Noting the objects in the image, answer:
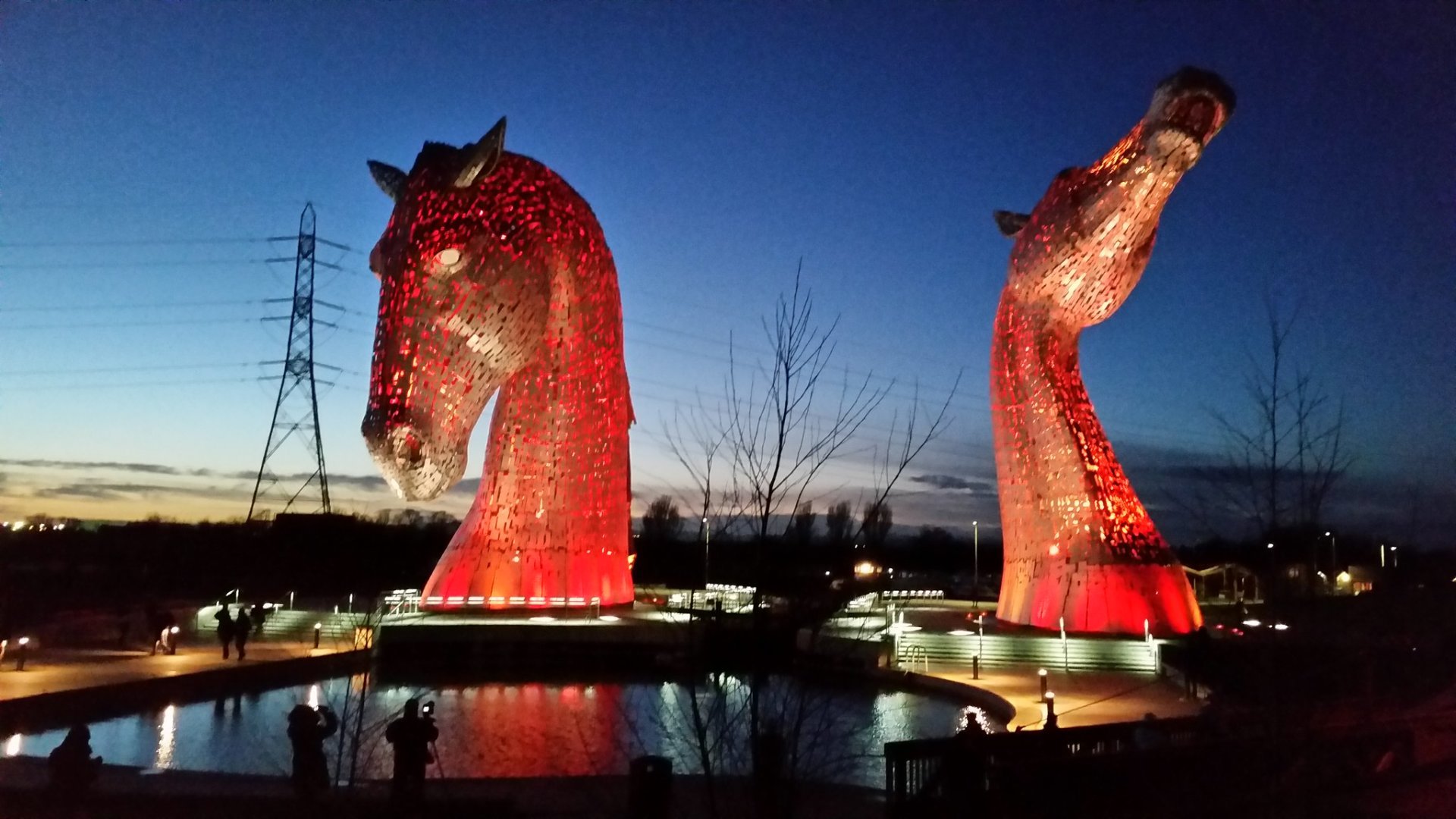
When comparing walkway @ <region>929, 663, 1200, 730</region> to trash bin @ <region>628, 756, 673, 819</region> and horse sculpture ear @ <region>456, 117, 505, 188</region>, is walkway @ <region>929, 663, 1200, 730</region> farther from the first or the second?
horse sculpture ear @ <region>456, 117, 505, 188</region>

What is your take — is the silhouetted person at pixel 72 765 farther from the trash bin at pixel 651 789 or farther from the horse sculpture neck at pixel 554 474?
the horse sculpture neck at pixel 554 474

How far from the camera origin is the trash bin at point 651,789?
21.0ft

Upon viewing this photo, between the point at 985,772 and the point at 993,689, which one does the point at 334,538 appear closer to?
the point at 993,689

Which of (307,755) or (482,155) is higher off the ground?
(482,155)

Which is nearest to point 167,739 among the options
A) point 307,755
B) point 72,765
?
point 72,765

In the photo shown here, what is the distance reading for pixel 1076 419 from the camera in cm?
1661

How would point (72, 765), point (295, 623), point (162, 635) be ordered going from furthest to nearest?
point (295, 623)
point (162, 635)
point (72, 765)

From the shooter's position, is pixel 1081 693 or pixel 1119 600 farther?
pixel 1119 600

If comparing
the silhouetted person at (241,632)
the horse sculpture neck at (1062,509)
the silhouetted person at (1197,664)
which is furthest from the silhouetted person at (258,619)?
the silhouetted person at (1197,664)

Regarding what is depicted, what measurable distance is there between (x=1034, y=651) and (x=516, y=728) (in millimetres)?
8441

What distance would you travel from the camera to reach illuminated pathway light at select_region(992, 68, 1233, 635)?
15.3 metres

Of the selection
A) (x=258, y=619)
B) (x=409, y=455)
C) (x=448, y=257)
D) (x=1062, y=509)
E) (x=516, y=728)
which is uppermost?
(x=448, y=257)

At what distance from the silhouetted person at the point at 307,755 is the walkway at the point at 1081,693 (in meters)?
7.07

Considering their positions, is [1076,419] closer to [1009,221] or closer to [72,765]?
[1009,221]
